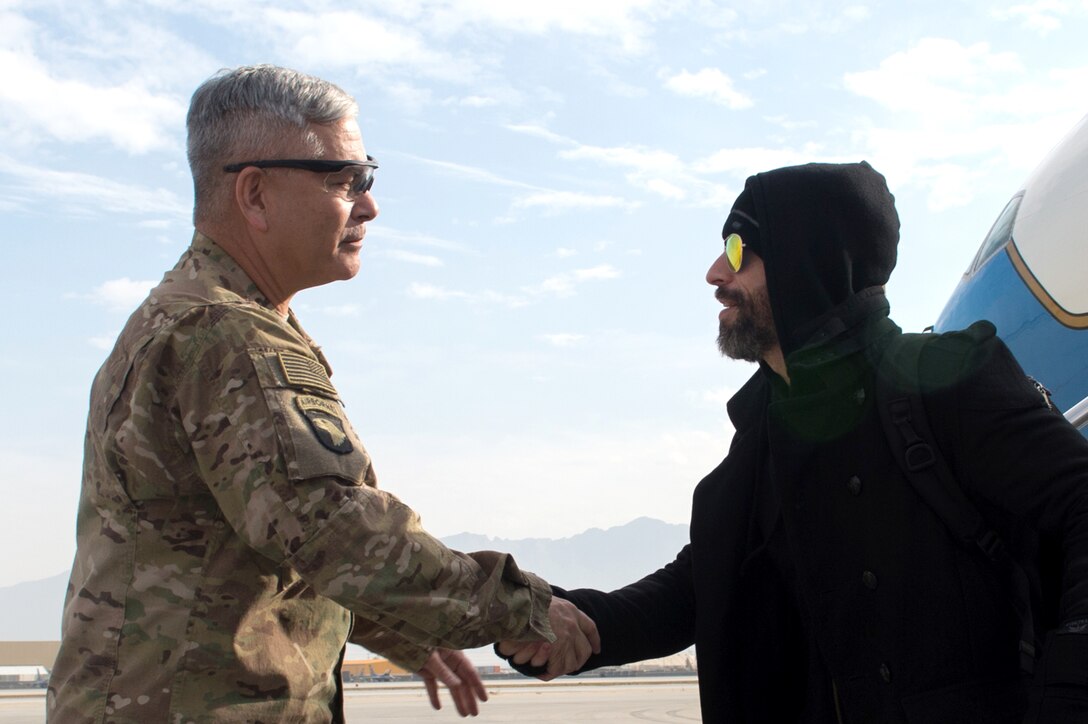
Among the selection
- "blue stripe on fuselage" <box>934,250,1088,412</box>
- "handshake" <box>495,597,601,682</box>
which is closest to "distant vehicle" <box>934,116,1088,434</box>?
"blue stripe on fuselage" <box>934,250,1088,412</box>

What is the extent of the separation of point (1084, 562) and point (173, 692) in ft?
8.12

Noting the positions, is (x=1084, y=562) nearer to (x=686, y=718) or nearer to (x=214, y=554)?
(x=214, y=554)

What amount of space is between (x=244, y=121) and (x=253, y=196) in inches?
9.7

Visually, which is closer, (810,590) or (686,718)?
(810,590)

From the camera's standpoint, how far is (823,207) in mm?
3990

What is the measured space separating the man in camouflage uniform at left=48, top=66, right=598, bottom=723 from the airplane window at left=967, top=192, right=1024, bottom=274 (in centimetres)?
673

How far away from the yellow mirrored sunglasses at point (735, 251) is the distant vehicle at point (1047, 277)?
147 inches

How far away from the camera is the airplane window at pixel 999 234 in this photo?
8812mm

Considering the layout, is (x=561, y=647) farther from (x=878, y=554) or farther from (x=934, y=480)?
(x=934, y=480)

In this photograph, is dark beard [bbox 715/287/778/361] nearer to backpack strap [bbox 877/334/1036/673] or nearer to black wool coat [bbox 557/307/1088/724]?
black wool coat [bbox 557/307/1088/724]

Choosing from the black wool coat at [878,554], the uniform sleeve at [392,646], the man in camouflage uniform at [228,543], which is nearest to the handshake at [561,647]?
the uniform sleeve at [392,646]

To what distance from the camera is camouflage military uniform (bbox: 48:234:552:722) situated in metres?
2.99

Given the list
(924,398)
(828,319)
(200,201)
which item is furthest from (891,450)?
(200,201)

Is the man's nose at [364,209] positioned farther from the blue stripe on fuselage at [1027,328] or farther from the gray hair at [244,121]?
the blue stripe on fuselage at [1027,328]
